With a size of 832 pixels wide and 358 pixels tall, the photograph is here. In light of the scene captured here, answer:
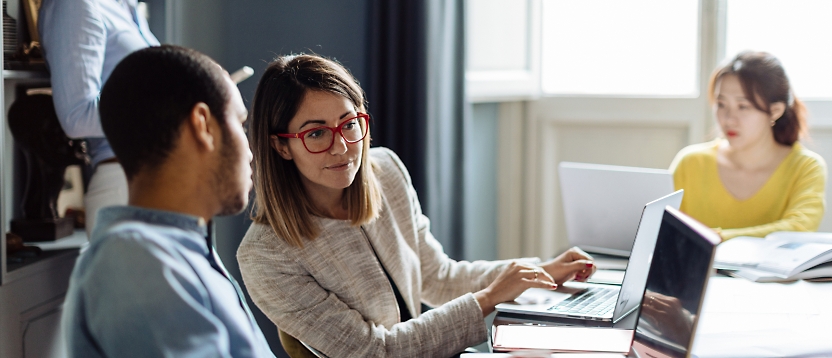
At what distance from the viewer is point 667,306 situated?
1048mm

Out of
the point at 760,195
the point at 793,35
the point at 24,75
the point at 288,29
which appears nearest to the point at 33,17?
the point at 24,75

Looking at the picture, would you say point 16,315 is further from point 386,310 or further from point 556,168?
point 556,168

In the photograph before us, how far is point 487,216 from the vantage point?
3.31 meters

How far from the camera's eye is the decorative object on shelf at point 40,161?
2004mm

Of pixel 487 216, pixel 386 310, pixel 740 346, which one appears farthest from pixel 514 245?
pixel 740 346

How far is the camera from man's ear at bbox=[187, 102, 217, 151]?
2.90 ft

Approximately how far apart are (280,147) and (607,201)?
3.01ft

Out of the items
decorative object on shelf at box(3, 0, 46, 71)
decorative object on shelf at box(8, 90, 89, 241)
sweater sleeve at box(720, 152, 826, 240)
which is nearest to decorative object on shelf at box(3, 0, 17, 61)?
decorative object on shelf at box(3, 0, 46, 71)

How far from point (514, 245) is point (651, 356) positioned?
2324mm

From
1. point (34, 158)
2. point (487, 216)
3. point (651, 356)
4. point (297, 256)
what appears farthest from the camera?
point (487, 216)

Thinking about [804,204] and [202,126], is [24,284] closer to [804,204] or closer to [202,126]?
[202,126]

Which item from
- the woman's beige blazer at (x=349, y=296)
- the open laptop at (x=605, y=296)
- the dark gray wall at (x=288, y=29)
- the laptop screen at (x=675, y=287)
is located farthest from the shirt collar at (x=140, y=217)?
the dark gray wall at (x=288, y=29)

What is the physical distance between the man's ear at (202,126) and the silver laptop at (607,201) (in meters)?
1.25

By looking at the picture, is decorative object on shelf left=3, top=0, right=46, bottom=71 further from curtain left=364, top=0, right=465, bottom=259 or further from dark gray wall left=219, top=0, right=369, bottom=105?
curtain left=364, top=0, right=465, bottom=259
